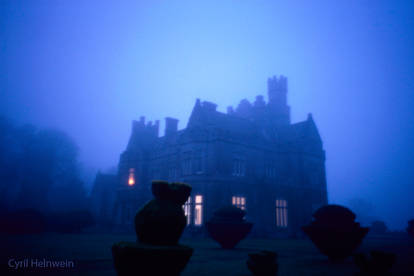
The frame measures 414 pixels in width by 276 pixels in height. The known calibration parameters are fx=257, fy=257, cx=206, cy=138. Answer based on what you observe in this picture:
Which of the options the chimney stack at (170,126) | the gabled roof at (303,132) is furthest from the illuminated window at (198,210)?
the gabled roof at (303,132)

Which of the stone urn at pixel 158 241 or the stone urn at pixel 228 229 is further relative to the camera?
the stone urn at pixel 228 229

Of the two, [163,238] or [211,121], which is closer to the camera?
[163,238]

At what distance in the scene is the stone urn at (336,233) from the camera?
11148mm

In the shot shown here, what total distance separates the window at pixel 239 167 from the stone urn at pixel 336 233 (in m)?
17.4

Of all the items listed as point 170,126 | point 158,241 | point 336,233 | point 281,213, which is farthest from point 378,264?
point 170,126

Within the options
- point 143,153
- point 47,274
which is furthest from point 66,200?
point 47,274

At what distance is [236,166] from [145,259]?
25.0 meters

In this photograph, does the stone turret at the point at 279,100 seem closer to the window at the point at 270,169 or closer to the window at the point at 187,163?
the window at the point at 270,169

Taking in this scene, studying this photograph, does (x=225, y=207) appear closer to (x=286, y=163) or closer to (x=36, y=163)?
(x=286, y=163)

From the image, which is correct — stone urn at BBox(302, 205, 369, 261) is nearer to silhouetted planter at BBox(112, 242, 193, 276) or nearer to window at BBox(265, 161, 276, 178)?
silhouetted planter at BBox(112, 242, 193, 276)

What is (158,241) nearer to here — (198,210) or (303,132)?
(198,210)

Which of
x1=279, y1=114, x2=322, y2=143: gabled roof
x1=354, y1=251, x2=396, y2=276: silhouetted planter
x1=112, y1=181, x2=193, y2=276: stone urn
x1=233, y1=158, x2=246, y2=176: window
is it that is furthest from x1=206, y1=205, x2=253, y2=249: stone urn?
x1=279, y1=114, x2=322, y2=143: gabled roof

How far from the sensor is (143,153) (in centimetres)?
3738

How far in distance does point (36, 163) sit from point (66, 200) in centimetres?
972
